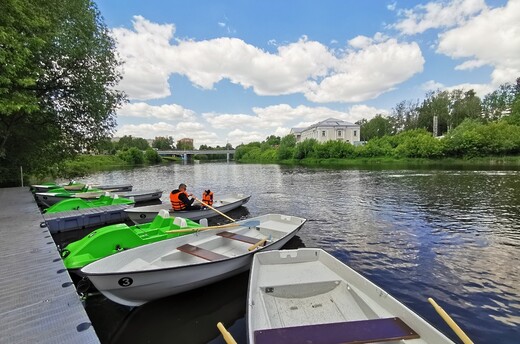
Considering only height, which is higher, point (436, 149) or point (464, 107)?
point (464, 107)

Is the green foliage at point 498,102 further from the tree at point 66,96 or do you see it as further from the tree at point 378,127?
the tree at point 66,96

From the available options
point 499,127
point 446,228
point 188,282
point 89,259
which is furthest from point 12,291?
point 499,127

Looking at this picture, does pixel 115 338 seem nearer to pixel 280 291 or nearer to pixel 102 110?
pixel 280 291

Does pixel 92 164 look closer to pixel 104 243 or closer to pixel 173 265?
pixel 104 243

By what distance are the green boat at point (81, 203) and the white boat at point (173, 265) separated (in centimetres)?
853

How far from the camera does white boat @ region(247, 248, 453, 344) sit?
11.9 ft

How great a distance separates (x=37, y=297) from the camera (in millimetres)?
4371

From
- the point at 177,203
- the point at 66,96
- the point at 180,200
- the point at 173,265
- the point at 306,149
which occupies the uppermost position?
the point at 66,96

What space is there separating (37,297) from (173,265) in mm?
2558

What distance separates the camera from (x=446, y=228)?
11.6 m

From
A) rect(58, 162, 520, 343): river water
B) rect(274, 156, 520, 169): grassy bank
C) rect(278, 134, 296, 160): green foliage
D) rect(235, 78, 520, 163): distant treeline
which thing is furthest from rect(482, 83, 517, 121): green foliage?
rect(58, 162, 520, 343): river water

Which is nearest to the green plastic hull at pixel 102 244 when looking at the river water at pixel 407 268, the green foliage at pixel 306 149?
the river water at pixel 407 268

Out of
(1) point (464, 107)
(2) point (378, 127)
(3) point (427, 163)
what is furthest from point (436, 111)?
(3) point (427, 163)

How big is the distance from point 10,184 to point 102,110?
10137mm
